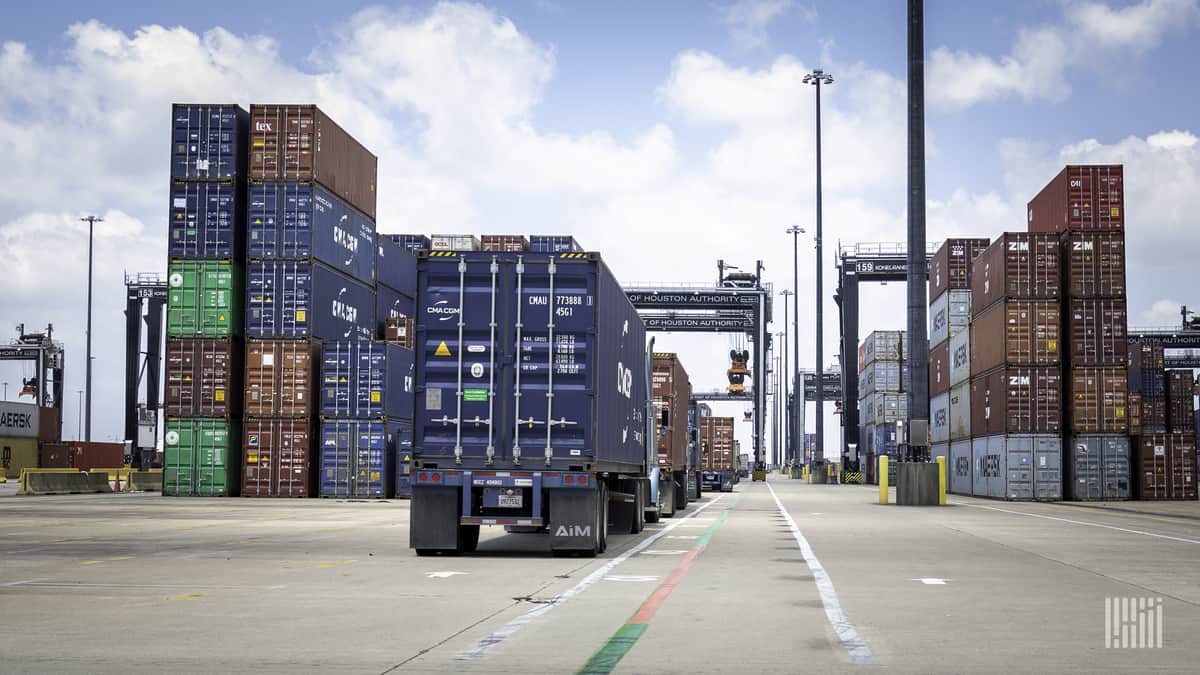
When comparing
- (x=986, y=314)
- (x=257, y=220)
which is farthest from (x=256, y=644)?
(x=986, y=314)

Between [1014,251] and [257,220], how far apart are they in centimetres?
A: 2588

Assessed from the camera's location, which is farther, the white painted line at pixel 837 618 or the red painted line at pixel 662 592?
the red painted line at pixel 662 592

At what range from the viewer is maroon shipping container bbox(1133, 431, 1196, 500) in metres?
45.6

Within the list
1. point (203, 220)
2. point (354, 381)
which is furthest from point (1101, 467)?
point (203, 220)

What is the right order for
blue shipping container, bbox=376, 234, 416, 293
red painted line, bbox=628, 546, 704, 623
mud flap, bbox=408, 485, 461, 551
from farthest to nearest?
blue shipping container, bbox=376, 234, 416, 293
mud flap, bbox=408, 485, 461, 551
red painted line, bbox=628, 546, 704, 623

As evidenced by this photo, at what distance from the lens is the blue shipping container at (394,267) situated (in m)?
51.3

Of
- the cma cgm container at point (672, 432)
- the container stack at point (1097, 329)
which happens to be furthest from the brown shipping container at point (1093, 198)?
the cma cgm container at point (672, 432)

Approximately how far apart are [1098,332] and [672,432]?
68.5ft

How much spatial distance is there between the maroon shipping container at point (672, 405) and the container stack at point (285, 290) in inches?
537

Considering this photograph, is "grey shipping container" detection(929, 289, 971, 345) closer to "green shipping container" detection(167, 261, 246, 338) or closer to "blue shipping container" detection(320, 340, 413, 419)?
"blue shipping container" detection(320, 340, 413, 419)

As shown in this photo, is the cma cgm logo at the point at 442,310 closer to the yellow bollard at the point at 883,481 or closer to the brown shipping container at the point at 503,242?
the yellow bollard at the point at 883,481

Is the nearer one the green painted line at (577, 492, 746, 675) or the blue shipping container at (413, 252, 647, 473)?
the green painted line at (577, 492, 746, 675)

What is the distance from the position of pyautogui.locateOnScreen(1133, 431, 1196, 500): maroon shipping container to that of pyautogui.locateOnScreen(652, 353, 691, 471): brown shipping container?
58.6 feet

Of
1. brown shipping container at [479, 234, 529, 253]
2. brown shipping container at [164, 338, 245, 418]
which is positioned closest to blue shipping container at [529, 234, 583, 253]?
brown shipping container at [479, 234, 529, 253]
